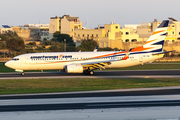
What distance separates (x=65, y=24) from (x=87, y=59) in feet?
336

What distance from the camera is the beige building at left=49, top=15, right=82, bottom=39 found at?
457 feet

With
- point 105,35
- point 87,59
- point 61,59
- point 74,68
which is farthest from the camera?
point 105,35

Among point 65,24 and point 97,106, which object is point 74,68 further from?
point 65,24

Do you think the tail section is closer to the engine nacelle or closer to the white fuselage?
the white fuselage

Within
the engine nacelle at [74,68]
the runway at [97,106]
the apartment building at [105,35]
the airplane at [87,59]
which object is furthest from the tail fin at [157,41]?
the apartment building at [105,35]

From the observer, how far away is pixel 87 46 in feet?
Answer: 334

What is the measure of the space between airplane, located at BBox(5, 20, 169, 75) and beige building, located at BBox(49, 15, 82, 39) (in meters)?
97.5

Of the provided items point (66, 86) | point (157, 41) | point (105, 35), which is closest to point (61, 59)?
point (66, 86)

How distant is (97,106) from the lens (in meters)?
17.3

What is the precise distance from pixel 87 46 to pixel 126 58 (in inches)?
2407

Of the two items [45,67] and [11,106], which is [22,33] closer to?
[45,67]

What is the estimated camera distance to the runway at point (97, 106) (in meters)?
14.8

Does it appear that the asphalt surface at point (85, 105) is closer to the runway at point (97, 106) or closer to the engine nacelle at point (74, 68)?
the runway at point (97, 106)

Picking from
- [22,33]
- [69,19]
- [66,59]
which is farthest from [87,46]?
[22,33]
